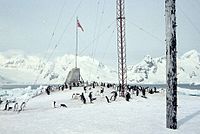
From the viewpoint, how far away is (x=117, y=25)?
1746 inches

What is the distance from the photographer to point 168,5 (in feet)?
50.1

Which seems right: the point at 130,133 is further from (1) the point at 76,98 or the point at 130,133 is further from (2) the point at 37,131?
(1) the point at 76,98

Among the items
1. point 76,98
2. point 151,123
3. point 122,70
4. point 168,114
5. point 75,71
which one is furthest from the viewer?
point 75,71

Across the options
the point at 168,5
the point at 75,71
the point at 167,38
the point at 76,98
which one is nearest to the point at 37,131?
the point at 167,38

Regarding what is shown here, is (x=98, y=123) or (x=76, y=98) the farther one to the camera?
(x=76, y=98)

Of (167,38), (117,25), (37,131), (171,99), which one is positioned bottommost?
(37,131)

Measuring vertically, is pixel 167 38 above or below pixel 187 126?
above

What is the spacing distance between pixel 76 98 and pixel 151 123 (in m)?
26.2

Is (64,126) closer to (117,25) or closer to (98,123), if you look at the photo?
(98,123)

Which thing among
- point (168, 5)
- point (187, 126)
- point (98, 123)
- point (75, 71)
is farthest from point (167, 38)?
point (75, 71)

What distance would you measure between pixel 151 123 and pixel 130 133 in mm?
2992

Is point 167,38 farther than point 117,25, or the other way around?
point 117,25

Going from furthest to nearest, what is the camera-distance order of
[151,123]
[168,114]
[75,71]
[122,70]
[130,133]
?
[75,71] < [122,70] < [151,123] < [168,114] < [130,133]

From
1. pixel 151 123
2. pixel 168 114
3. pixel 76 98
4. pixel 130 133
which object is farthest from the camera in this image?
pixel 76 98
